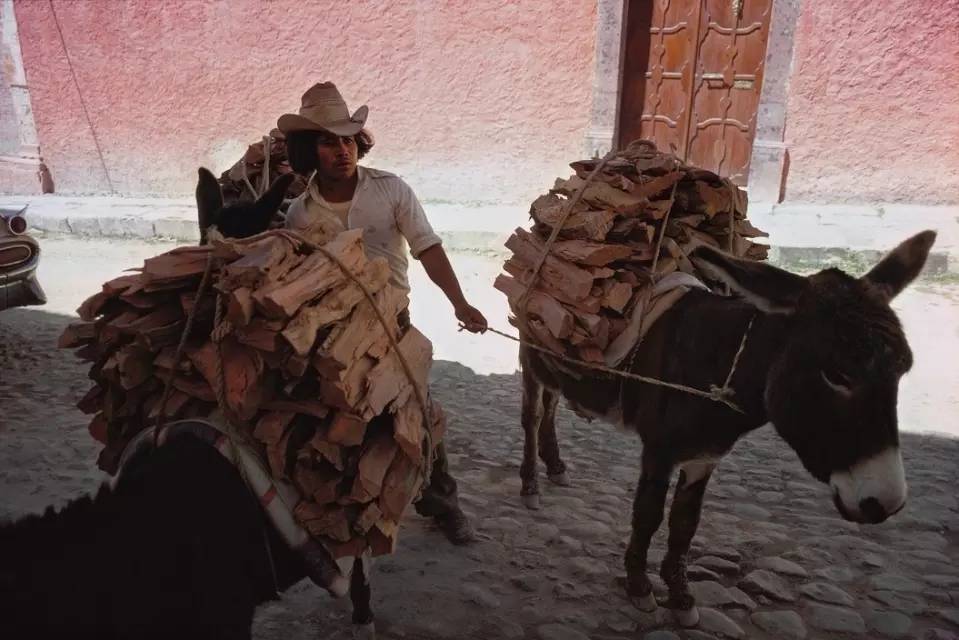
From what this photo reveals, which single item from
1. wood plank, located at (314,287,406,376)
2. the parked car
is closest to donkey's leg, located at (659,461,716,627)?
wood plank, located at (314,287,406,376)

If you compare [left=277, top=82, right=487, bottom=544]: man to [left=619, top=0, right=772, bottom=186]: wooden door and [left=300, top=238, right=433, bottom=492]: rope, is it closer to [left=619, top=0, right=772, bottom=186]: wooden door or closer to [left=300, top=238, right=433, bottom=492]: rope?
[left=300, top=238, right=433, bottom=492]: rope

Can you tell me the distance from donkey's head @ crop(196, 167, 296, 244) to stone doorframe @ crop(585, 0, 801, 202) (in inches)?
260

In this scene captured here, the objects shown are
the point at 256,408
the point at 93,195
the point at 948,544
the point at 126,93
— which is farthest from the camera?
the point at 93,195

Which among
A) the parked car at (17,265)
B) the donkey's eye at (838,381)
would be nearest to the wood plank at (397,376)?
the donkey's eye at (838,381)

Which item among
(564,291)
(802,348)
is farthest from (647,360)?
(802,348)

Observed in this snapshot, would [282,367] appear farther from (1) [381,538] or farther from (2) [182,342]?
(1) [381,538]

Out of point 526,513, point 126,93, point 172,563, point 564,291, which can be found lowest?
point 526,513

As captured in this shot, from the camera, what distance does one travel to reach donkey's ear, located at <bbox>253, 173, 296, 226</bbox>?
2.53 metres

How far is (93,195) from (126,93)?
2001mm

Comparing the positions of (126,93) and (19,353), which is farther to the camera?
→ (126,93)

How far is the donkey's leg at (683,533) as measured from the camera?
9.16 ft

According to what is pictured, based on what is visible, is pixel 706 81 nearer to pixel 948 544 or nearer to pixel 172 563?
pixel 948 544

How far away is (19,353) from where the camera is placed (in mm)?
5746

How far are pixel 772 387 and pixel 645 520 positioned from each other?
87 cm
